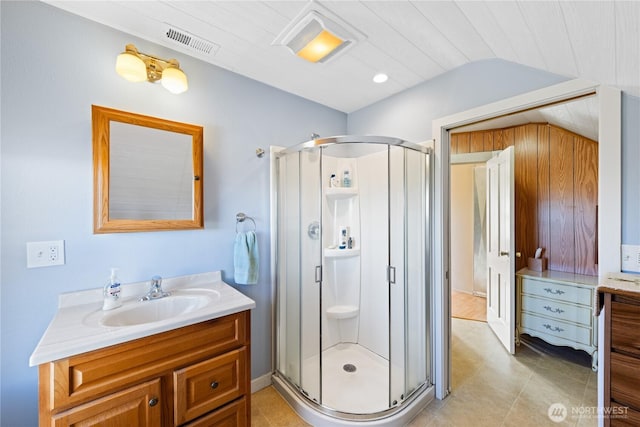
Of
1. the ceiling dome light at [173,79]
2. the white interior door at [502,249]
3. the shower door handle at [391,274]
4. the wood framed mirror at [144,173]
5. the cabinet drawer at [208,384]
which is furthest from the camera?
the white interior door at [502,249]

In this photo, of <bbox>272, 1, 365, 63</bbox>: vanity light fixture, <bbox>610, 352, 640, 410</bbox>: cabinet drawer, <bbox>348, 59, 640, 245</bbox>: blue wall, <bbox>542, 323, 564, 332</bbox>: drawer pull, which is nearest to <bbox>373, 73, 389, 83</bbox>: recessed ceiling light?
<bbox>348, 59, 640, 245</bbox>: blue wall

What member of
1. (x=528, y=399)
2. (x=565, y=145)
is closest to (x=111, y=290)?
→ (x=528, y=399)

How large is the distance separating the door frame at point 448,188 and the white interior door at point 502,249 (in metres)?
1.00

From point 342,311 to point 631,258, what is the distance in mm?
1968

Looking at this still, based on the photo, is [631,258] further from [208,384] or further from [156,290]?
[156,290]

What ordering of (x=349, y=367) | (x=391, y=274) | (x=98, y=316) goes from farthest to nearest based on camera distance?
(x=349, y=367)
(x=391, y=274)
(x=98, y=316)

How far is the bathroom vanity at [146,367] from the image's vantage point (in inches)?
36.9

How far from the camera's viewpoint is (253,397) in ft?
6.40

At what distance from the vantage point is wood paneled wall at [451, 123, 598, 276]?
8.32 feet

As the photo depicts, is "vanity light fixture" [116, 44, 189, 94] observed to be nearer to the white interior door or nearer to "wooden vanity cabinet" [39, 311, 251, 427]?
"wooden vanity cabinet" [39, 311, 251, 427]

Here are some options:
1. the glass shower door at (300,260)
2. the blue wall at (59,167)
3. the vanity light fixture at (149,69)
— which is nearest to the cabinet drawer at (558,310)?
the glass shower door at (300,260)

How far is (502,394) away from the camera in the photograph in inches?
77.5

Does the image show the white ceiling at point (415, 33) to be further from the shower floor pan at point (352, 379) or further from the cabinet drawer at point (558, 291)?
the shower floor pan at point (352, 379)

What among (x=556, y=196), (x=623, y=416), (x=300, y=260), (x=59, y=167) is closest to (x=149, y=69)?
(x=59, y=167)
